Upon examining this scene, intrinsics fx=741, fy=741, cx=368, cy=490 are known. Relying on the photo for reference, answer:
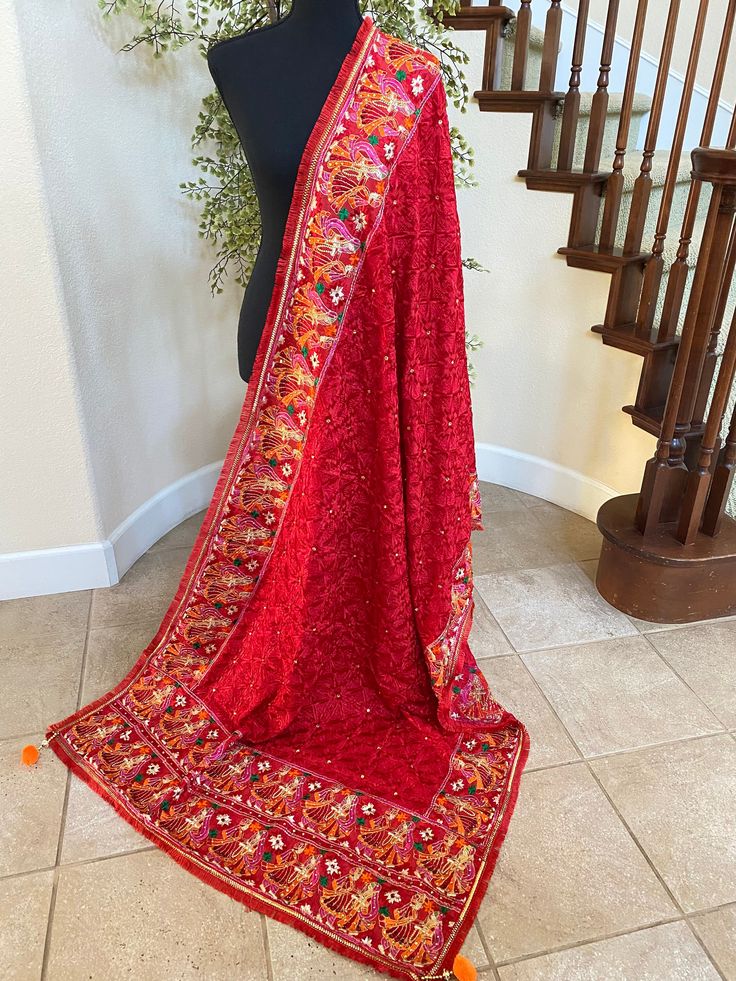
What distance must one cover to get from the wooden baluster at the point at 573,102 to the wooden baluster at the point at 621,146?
129mm

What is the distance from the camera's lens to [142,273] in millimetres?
2104

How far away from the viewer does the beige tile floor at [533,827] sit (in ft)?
4.02

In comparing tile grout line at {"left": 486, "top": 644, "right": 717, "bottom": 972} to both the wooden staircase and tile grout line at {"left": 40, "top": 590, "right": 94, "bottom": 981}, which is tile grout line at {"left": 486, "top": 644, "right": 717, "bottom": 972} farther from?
tile grout line at {"left": 40, "top": 590, "right": 94, "bottom": 981}

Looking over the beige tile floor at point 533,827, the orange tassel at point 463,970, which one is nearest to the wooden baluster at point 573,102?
the beige tile floor at point 533,827

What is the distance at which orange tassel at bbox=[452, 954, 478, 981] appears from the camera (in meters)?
1.18

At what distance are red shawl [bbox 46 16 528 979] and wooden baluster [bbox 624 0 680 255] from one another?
0.95 meters

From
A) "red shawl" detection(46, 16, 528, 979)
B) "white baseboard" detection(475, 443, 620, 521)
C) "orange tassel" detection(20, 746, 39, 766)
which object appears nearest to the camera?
"red shawl" detection(46, 16, 528, 979)

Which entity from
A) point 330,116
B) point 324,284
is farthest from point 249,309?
point 330,116

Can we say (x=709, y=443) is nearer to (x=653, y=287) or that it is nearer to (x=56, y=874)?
(x=653, y=287)

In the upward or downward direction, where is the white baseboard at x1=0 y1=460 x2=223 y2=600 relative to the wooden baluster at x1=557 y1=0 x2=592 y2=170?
downward

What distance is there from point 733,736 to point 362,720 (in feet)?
2.74

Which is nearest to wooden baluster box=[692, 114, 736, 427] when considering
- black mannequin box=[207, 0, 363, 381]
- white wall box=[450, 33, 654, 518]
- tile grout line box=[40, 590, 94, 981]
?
white wall box=[450, 33, 654, 518]

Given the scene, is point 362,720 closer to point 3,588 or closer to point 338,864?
point 338,864

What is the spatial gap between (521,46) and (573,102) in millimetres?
220
